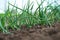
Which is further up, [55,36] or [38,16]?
[38,16]

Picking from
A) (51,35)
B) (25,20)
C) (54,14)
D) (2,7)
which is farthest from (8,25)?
(2,7)

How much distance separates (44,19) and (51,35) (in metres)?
0.92

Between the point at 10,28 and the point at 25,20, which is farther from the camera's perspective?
the point at 25,20

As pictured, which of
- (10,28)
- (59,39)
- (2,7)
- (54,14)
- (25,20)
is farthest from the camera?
(2,7)

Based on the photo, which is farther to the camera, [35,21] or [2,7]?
[2,7]

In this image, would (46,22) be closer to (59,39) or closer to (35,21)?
(35,21)

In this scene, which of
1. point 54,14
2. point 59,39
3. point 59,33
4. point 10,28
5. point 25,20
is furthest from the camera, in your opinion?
point 54,14

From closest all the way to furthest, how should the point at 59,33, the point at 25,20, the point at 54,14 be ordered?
1. the point at 59,33
2. the point at 25,20
3. the point at 54,14

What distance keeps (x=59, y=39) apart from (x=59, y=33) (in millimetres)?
112

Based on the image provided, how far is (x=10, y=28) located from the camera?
2.29m

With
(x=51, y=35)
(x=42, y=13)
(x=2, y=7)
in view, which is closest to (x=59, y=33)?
(x=51, y=35)

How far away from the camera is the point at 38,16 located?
2514mm

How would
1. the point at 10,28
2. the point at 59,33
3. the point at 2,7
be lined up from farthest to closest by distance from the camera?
the point at 2,7
the point at 10,28
the point at 59,33

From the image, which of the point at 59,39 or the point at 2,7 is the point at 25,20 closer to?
the point at 59,39
